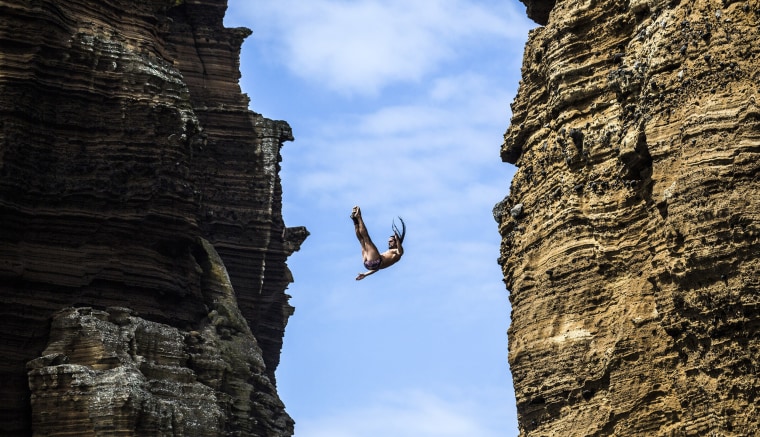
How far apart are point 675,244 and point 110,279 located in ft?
78.4

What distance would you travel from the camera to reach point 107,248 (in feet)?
154

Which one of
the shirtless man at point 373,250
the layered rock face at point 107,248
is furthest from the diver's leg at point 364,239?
the layered rock face at point 107,248

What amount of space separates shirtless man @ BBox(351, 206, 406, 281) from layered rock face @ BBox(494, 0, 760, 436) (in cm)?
287

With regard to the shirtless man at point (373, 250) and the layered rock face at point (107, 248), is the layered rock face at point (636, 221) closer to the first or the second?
the shirtless man at point (373, 250)

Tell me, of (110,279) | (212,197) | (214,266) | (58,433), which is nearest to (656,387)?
(58,433)

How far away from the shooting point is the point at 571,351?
30.2 meters

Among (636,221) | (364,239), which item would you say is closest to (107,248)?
(364,239)

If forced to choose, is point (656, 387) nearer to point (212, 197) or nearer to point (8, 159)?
point (8, 159)

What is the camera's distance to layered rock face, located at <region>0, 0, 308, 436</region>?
143 ft

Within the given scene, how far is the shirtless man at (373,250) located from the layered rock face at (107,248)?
9188mm

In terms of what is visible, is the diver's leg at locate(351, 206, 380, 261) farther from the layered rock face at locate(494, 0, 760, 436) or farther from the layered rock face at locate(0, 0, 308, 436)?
the layered rock face at locate(0, 0, 308, 436)

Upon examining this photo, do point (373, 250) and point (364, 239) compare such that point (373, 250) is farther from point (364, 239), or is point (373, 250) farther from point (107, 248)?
point (107, 248)

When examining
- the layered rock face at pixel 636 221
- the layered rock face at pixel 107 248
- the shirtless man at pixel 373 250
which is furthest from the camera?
the layered rock face at pixel 107 248

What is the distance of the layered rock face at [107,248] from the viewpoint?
143ft
